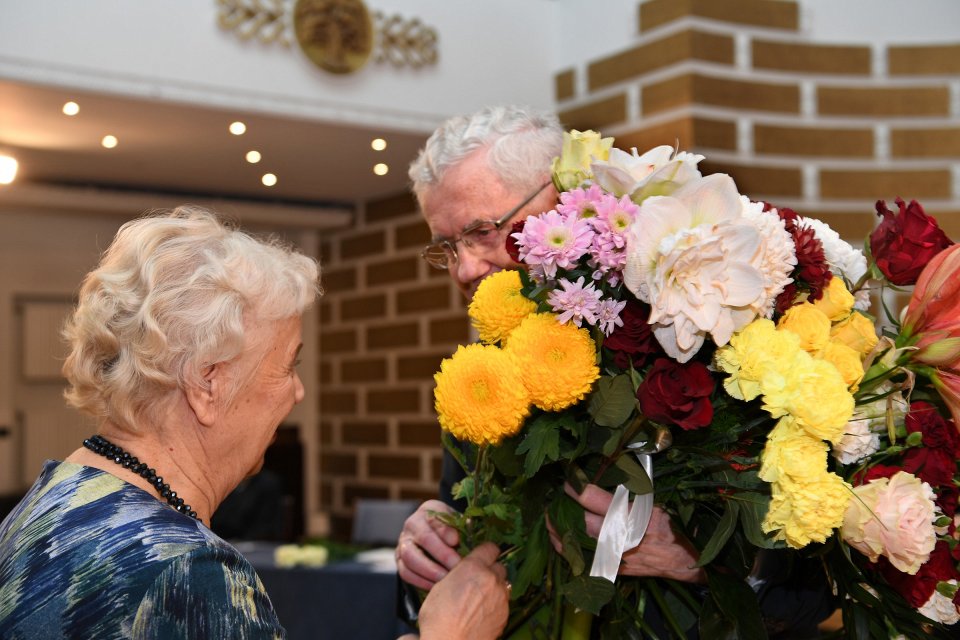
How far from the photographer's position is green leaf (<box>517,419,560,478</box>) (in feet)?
4.31

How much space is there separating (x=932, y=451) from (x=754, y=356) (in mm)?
314

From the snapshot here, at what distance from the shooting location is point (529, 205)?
1953 mm

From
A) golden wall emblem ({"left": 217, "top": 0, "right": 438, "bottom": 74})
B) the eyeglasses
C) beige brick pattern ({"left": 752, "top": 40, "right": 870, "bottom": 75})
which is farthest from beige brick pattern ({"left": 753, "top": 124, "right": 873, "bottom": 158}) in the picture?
the eyeglasses

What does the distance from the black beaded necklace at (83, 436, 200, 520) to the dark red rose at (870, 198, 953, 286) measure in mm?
1035

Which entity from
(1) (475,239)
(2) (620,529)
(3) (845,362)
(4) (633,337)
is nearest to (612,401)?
(4) (633,337)

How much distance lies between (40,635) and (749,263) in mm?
961

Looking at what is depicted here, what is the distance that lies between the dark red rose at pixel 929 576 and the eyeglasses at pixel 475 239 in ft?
2.94

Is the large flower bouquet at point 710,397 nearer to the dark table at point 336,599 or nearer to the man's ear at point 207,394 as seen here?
the man's ear at point 207,394

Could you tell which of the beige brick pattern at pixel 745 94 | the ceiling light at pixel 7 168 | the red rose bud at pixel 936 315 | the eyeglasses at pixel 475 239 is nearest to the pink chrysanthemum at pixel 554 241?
the red rose bud at pixel 936 315

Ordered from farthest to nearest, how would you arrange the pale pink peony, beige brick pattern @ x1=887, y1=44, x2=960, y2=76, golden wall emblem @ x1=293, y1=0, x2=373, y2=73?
golden wall emblem @ x1=293, y1=0, x2=373, y2=73, beige brick pattern @ x1=887, y1=44, x2=960, y2=76, the pale pink peony

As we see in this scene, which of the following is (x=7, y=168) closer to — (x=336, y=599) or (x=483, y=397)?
(x=336, y=599)

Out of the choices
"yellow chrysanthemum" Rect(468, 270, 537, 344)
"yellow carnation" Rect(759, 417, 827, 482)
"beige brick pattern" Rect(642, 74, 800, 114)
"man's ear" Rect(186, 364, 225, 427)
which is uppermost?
"beige brick pattern" Rect(642, 74, 800, 114)

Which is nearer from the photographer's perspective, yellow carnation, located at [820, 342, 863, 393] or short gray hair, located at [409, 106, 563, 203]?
yellow carnation, located at [820, 342, 863, 393]

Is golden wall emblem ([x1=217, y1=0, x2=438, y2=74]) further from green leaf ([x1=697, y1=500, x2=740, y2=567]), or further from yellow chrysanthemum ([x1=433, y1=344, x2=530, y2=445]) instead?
green leaf ([x1=697, y1=500, x2=740, y2=567])
